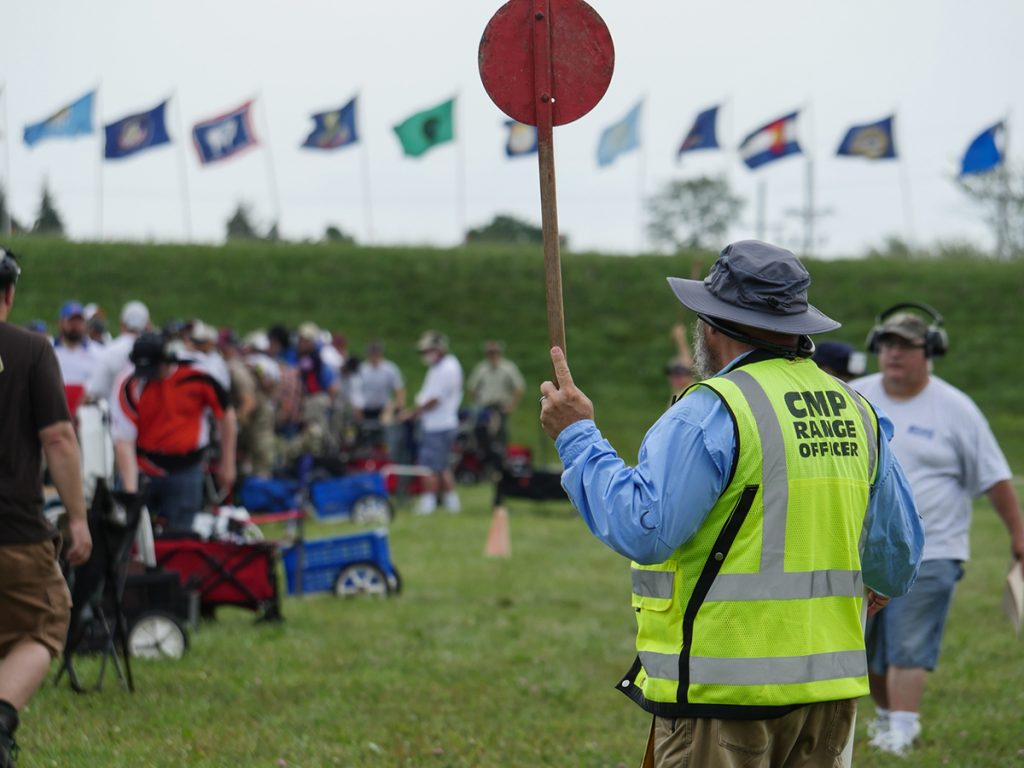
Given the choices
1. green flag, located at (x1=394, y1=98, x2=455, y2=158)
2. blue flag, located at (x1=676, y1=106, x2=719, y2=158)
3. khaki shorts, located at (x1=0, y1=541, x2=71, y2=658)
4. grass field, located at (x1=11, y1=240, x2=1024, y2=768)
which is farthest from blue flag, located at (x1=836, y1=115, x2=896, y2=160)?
khaki shorts, located at (x1=0, y1=541, x2=71, y2=658)

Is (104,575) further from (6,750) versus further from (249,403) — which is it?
(249,403)

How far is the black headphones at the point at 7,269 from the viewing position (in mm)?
4965

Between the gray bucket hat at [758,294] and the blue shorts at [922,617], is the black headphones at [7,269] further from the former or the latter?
the blue shorts at [922,617]

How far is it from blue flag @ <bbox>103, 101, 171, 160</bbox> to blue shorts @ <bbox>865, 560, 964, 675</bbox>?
945 inches

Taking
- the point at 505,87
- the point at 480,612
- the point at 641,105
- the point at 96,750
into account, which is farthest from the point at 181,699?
the point at 641,105

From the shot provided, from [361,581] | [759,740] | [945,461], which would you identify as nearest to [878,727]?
[945,461]

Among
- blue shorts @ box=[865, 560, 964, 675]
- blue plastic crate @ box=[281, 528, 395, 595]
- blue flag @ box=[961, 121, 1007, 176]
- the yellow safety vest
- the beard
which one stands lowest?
blue plastic crate @ box=[281, 528, 395, 595]

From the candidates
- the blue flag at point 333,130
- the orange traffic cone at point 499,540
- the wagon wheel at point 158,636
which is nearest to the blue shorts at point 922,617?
the wagon wheel at point 158,636

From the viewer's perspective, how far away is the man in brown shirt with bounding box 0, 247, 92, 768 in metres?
4.92

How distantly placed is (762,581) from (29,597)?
2963 mm

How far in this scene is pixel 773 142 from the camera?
29.6 metres

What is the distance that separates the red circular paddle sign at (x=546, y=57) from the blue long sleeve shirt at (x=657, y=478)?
101 cm

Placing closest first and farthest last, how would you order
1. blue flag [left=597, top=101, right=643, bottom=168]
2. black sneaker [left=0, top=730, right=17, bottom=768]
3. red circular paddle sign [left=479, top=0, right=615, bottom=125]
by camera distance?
red circular paddle sign [left=479, top=0, right=615, bottom=125] < black sneaker [left=0, top=730, right=17, bottom=768] < blue flag [left=597, top=101, right=643, bottom=168]

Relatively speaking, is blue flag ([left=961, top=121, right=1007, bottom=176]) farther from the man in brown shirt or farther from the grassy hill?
the man in brown shirt
